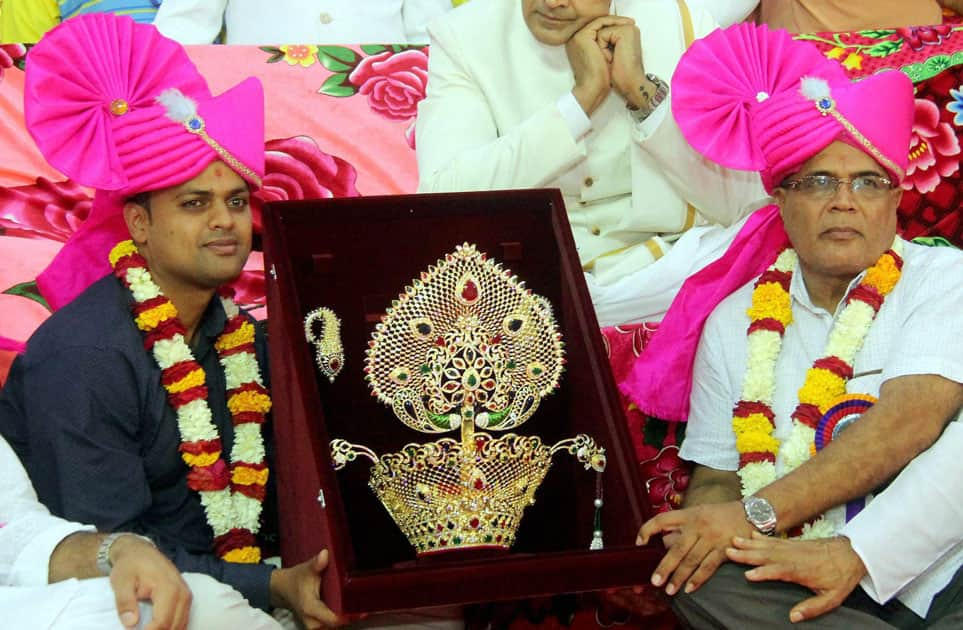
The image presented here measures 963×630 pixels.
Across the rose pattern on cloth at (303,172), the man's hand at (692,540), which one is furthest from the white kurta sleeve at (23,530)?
the rose pattern on cloth at (303,172)

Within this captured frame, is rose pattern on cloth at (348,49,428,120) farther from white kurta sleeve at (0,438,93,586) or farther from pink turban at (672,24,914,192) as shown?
white kurta sleeve at (0,438,93,586)

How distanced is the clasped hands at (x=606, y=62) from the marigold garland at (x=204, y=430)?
110cm

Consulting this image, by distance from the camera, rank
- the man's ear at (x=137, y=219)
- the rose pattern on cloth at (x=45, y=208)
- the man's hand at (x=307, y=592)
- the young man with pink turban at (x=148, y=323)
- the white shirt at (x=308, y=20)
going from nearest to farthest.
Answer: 1. the man's hand at (x=307, y=592)
2. the young man with pink turban at (x=148, y=323)
3. the man's ear at (x=137, y=219)
4. the rose pattern on cloth at (x=45, y=208)
5. the white shirt at (x=308, y=20)

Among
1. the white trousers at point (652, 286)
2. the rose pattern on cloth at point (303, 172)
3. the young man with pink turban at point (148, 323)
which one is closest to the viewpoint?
the young man with pink turban at point (148, 323)

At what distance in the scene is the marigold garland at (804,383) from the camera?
8.09ft

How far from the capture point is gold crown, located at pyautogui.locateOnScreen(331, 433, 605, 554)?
2.41m

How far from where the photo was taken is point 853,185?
8.41ft

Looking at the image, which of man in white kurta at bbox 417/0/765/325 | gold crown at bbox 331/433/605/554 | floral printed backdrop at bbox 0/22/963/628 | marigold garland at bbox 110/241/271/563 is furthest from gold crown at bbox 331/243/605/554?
floral printed backdrop at bbox 0/22/963/628

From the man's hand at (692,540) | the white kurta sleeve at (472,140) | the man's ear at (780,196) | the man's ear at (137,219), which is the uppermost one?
the white kurta sleeve at (472,140)

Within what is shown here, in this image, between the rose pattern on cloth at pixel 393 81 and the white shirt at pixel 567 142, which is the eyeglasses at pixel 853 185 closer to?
the white shirt at pixel 567 142

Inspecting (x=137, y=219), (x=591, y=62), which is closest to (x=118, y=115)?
(x=137, y=219)

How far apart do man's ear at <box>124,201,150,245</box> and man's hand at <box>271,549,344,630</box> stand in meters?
0.71

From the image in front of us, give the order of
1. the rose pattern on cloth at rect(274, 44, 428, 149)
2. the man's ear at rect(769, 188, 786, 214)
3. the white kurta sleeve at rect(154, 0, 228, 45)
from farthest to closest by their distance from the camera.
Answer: the white kurta sleeve at rect(154, 0, 228, 45), the rose pattern on cloth at rect(274, 44, 428, 149), the man's ear at rect(769, 188, 786, 214)

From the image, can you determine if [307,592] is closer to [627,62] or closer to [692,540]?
[692,540]
